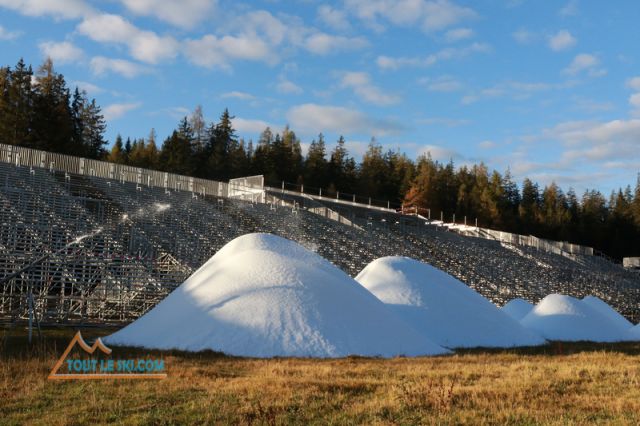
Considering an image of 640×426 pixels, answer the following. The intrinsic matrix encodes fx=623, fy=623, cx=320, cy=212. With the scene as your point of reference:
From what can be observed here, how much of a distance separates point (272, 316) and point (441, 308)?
782cm

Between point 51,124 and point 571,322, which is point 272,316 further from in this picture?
point 51,124

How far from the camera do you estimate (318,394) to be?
7.72 m

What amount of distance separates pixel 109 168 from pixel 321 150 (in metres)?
42.3

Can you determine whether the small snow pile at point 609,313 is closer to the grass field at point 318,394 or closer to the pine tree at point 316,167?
the grass field at point 318,394

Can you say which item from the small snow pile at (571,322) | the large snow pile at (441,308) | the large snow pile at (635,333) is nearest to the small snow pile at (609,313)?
the large snow pile at (635,333)

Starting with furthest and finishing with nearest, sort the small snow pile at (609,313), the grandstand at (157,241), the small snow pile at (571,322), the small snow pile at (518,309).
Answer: the small snow pile at (518,309), the small snow pile at (609,313), the small snow pile at (571,322), the grandstand at (157,241)

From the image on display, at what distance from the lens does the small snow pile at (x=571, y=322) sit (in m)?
24.2

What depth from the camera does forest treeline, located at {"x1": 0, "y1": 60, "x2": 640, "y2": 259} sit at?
47125 millimetres

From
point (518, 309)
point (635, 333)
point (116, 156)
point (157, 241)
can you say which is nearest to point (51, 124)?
point (116, 156)

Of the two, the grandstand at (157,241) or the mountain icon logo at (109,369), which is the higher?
the grandstand at (157,241)

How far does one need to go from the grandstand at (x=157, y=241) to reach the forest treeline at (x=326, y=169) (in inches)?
623

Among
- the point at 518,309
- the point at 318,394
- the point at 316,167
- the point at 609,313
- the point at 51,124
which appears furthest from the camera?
the point at 316,167

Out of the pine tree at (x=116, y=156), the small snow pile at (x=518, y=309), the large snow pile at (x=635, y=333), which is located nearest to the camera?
the large snow pile at (x=635, y=333)

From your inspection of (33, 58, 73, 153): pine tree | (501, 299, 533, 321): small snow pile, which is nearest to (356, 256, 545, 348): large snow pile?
(501, 299, 533, 321): small snow pile
